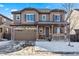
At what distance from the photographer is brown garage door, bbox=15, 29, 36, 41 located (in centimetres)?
864

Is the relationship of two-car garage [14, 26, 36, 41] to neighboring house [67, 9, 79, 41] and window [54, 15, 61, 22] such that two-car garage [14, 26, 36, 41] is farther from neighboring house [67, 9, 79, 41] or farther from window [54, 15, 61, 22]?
neighboring house [67, 9, 79, 41]

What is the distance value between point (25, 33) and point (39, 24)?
32cm

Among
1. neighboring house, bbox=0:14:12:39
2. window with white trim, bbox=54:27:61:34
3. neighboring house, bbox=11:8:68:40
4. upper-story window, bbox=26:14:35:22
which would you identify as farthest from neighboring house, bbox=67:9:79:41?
neighboring house, bbox=0:14:12:39

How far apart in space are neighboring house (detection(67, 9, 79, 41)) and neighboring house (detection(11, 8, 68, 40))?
11cm

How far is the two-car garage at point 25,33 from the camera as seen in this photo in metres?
8.64

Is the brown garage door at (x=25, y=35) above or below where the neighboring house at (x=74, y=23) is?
below

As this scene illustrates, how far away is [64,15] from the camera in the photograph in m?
8.60

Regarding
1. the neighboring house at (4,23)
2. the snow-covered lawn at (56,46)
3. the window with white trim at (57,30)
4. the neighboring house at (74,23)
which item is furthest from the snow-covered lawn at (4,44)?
the neighboring house at (74,23)

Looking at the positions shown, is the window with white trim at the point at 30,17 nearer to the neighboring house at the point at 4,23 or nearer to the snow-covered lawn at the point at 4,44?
the neighboring house at the point at 4,23

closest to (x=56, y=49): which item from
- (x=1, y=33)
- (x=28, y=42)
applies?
(x=28, y=42)

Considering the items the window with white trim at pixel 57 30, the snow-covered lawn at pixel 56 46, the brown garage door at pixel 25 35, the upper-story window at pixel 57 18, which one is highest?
the upper-story window at pixel 57 18

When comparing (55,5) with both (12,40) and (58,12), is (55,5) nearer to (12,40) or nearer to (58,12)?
(58,12)

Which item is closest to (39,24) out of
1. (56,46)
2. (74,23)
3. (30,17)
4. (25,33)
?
(30,17)

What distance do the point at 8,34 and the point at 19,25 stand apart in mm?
269
